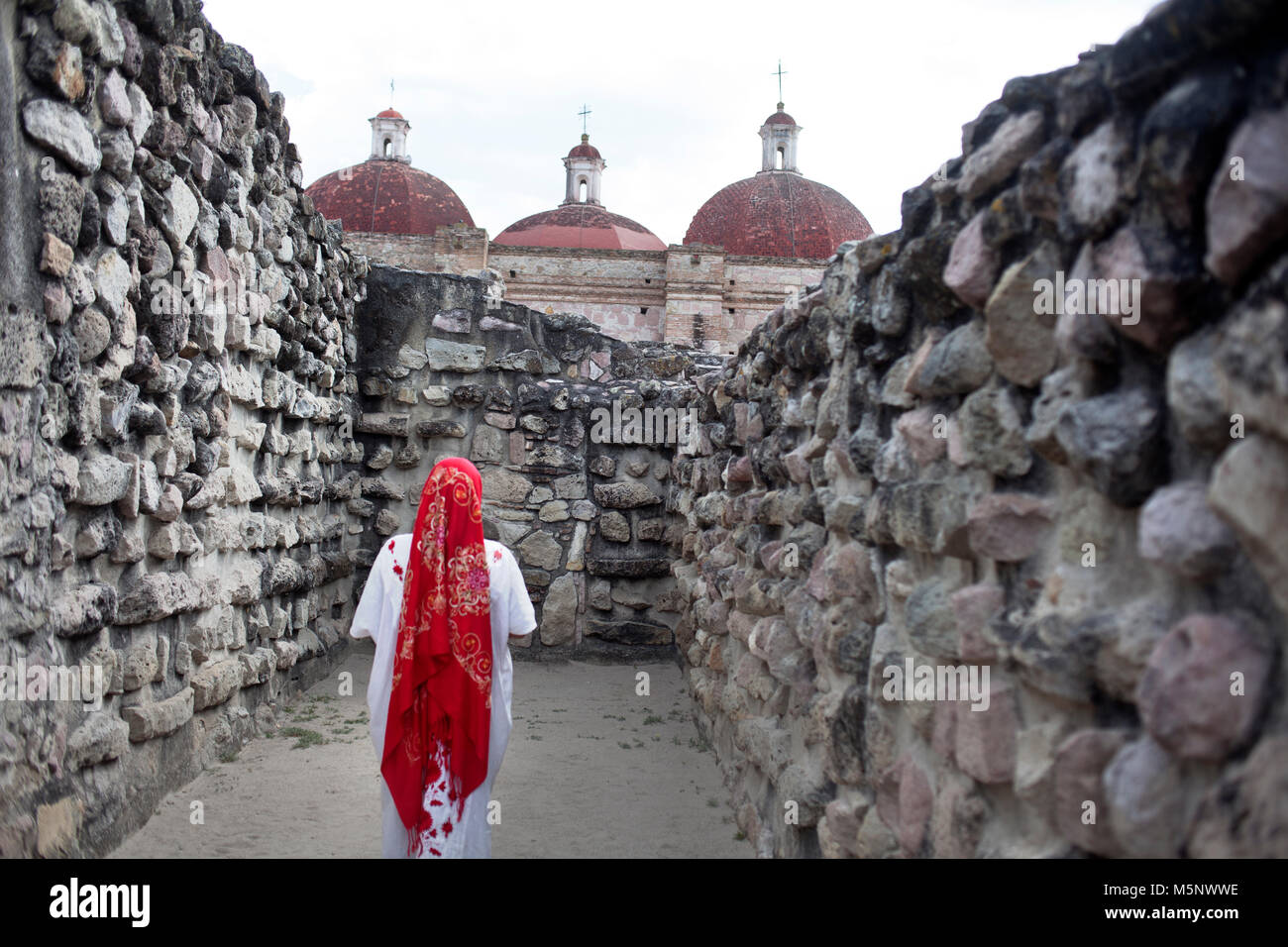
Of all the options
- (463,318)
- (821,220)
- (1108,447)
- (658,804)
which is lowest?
(658,804)

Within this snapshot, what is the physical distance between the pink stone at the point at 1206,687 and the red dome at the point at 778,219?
1931 centimetres

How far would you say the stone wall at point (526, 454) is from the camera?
20.2ft

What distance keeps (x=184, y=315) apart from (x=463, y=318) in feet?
10.1

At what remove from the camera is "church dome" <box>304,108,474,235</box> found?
20.4 meters

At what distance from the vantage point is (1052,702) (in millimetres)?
1406

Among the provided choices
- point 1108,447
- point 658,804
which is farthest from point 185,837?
point 1108,447

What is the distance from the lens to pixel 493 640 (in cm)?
304

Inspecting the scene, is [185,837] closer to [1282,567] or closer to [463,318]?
[1282,567]

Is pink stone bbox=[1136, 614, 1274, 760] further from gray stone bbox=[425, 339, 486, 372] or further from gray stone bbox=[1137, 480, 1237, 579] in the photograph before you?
gray stone bbox=[425, 339, 486, 372]

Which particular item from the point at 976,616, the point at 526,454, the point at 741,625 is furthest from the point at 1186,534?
the point at 526,454

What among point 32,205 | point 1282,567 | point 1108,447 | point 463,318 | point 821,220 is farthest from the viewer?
point 821,220

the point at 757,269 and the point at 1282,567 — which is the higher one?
the point at 757,269

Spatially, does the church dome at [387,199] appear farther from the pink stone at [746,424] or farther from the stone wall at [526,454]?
the pink stone at [746,424]

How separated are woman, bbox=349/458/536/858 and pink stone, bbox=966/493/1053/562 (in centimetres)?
169
